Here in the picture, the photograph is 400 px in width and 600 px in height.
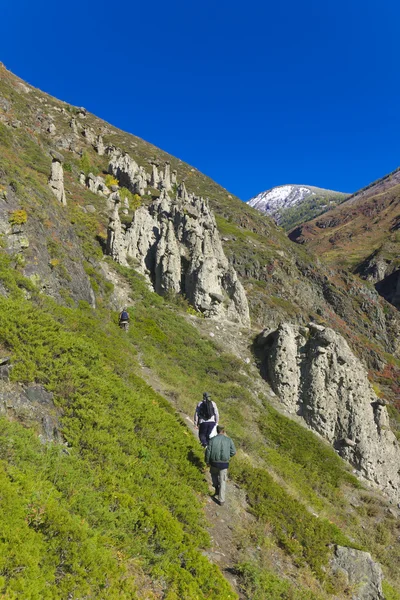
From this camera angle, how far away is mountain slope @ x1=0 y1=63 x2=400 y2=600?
5051 mm

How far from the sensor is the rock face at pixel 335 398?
18.9 m

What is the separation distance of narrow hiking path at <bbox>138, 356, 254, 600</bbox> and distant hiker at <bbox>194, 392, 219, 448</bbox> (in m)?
1.10

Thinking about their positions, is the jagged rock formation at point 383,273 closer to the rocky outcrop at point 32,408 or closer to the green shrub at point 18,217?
the green shrub at point 18,217

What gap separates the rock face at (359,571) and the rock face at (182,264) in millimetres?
20767

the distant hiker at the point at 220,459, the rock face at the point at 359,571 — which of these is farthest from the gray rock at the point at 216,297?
the rock face at the point at 359,571

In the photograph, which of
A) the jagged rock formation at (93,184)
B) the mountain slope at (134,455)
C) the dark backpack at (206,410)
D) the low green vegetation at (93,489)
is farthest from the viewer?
the jagged rock formation at (93,184)

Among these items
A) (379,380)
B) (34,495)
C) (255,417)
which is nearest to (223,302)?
(255,417)

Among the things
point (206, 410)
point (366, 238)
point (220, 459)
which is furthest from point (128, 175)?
point (366, 238)

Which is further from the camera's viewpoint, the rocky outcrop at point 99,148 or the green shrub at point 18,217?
the rocky outcrop at point 99,148

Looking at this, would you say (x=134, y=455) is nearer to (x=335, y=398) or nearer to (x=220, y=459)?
(x=220, y=459)

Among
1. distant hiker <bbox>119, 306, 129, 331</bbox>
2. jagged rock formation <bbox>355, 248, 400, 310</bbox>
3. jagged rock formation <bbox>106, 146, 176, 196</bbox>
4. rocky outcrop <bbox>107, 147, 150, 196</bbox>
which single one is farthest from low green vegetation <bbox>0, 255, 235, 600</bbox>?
jagged rock formation <bbox>355, 248, 400, 310</bbox>

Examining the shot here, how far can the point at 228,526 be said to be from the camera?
26.3 feet

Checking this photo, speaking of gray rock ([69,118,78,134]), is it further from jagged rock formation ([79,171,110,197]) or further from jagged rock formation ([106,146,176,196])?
jagged rock formation ([79,171,110,197])

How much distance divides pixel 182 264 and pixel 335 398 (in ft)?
A: 60.6
